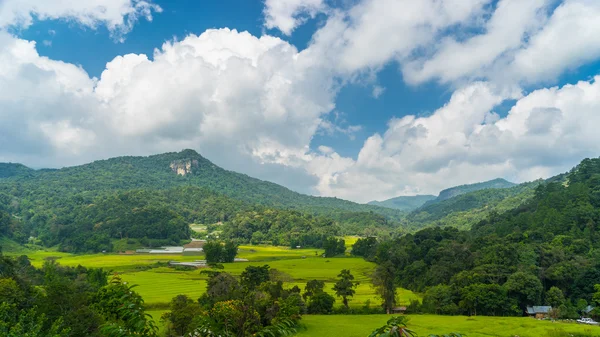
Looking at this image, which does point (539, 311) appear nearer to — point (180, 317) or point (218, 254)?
point (180, 317)

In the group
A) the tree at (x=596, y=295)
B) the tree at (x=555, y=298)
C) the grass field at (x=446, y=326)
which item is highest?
the tree at (x=596, y=295)

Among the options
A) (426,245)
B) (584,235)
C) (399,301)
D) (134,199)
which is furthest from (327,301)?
(134,199)

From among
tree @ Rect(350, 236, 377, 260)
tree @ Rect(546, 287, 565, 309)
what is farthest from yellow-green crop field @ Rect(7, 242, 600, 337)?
tree @ Rect(350, 236, 377, 260)

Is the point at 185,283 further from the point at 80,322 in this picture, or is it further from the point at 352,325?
the point at 80,322

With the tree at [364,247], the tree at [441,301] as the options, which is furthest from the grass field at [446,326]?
the tree at [364,247]

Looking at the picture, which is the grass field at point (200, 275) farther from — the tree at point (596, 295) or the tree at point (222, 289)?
the tree at point (596, 295)
